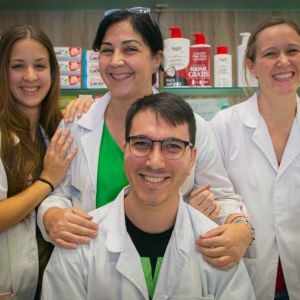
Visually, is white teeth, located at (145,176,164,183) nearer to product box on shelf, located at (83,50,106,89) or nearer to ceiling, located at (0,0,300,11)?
product box on shelf, located at (83,50,106,89)

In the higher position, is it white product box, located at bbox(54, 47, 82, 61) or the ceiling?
the ceiling

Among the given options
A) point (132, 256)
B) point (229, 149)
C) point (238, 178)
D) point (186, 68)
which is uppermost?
point (186, 68)

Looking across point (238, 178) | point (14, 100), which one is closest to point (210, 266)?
point (238, 178)

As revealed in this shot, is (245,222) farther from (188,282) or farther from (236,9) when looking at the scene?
(236,9)

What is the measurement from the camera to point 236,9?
240cm

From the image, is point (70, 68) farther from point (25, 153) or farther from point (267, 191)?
point (267, 191)

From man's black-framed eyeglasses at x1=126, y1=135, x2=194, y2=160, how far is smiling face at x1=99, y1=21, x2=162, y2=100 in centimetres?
36

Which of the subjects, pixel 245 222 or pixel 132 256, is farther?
pixel 245 222

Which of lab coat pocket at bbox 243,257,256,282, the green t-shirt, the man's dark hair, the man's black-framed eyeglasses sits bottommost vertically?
lab coat pocket at bbox 243,257,256,282

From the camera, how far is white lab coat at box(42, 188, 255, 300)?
3.84 feet

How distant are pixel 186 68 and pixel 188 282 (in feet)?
4.06

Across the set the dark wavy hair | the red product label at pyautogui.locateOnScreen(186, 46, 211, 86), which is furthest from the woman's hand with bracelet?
the red product label at pyautogui.locateOnScreen(186, 46, 211, 86)

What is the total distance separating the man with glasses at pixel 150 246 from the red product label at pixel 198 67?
92 cm

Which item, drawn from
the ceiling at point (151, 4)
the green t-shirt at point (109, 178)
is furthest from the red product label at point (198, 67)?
the green t-shirt at point (109, 178)
